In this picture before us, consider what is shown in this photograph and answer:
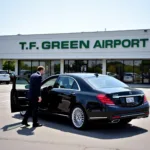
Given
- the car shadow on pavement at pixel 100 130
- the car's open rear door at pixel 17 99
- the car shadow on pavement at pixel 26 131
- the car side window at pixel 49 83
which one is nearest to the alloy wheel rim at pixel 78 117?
the car shadow on pavement at pixel 100 130

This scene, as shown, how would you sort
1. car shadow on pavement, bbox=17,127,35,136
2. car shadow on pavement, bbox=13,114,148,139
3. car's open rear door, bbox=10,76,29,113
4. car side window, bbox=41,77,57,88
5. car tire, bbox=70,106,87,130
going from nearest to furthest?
car shadow on pavement, bbox=13,114,148,139
car shadow on pavement, bbox=17,127,35,136
car tire, bbox=70,106,87,130
car's open rear door, bbox=10,76,29,113
car side window, bbox=41,77,57,88

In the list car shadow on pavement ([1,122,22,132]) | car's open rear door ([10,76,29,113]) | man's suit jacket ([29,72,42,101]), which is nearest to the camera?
car shadow on pavement ([1,122,22,132])

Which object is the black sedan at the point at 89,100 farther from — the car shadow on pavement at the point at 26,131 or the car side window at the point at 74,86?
the car shadow on pavement at the point at 26,131

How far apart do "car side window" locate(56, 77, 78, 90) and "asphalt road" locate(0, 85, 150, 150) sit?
1086 mm

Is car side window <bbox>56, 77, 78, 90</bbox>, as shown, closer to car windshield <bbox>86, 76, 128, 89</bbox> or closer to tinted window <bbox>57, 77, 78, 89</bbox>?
tinted window <bbox>57, 77, 78, 89</bbox>

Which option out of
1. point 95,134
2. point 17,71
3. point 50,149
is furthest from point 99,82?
point 17,71

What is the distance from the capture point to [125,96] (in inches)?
303

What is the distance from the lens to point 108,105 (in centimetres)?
743

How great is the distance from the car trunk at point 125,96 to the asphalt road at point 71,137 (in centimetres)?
71

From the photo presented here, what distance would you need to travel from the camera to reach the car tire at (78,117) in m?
7.93

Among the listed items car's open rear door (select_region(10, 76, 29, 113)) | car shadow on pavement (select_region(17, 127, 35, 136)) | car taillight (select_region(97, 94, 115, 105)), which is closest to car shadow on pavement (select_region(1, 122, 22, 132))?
car shadow on pavement (select_region(17, 127, 35, 136))

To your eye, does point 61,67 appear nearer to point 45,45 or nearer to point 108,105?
point 45,45

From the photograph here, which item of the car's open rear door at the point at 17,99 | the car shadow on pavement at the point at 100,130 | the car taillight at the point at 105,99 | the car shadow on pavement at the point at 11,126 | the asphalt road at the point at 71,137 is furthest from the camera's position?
the car's open rear door at the point at 17,99

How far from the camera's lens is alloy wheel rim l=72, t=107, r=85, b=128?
26.3ft
